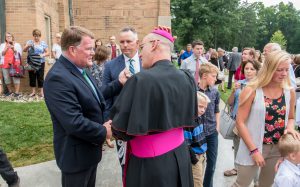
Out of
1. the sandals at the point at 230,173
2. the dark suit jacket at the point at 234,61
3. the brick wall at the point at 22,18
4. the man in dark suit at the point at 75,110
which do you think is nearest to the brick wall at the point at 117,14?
the dark suit jacket at the point at 234,61

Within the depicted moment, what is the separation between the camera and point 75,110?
7.73ft

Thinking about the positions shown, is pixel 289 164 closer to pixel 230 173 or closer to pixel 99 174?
pixel 230 173

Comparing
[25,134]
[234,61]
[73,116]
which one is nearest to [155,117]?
[73,116]

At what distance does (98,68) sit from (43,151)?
1.74 meters

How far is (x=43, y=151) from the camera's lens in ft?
17.2

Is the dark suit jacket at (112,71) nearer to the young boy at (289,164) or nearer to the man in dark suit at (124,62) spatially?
the man in dark suit at (124,62)

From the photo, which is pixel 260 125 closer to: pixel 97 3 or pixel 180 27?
pixel 97 3

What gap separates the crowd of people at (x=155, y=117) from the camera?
207 cm

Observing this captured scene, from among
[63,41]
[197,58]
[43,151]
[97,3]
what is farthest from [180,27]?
[63,41]

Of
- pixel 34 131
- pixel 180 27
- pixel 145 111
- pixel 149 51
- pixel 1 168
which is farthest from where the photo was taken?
pixel 180 27

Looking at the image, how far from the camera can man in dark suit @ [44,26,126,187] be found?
2.34 meters

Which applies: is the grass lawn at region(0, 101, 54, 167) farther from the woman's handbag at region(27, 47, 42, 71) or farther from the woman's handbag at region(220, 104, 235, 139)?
the woman's handbag at region(220, 104, 235, 139)

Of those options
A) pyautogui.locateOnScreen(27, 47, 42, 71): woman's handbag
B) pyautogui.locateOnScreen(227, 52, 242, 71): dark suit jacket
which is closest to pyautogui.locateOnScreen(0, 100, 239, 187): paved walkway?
pyautogui.locateOnScreen(27, 47, 42, 71): woman's handbag

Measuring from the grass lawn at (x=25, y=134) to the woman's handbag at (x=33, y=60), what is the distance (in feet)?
4.83
